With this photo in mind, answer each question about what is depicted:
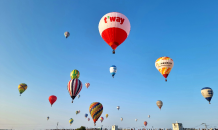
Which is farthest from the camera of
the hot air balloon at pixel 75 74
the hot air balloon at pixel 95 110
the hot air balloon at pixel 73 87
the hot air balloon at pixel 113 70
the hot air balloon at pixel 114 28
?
the hot air balloon at pixel 113 70

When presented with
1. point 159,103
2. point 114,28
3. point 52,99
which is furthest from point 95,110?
point 159,103

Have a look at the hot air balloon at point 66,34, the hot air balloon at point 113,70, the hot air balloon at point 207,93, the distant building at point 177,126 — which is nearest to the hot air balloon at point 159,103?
the distant building at point 177,126

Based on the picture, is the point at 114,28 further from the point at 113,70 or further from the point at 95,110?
the point at 113,70

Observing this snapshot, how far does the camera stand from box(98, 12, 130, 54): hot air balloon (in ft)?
64.8

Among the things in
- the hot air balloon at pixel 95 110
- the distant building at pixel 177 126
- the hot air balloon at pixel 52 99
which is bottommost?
the distant building at pixel 177 126

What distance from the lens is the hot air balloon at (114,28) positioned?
1974 centimetres

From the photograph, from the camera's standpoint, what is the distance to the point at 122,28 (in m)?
20.0

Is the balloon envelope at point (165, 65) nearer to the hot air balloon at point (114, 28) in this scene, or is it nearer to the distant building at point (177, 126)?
the hot air balloon at point (114, 28)

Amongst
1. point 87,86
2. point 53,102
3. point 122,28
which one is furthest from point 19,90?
point 122,28

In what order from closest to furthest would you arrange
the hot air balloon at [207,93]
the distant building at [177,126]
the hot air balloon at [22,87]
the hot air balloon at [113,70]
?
the distant building at [177,126]
the hot air balloon at [207,93]
the hot air balloon at [113,70]
the hot air balloon at [22,87]

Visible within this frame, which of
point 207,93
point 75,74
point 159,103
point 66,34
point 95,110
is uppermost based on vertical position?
point 66,34

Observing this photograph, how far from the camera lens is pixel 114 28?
774 inches

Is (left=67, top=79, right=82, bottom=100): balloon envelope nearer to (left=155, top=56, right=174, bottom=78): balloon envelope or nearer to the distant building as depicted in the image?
(left=155, top=56, right=174, bottom=78): balloon envelope

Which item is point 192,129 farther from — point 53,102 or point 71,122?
point 71,122
